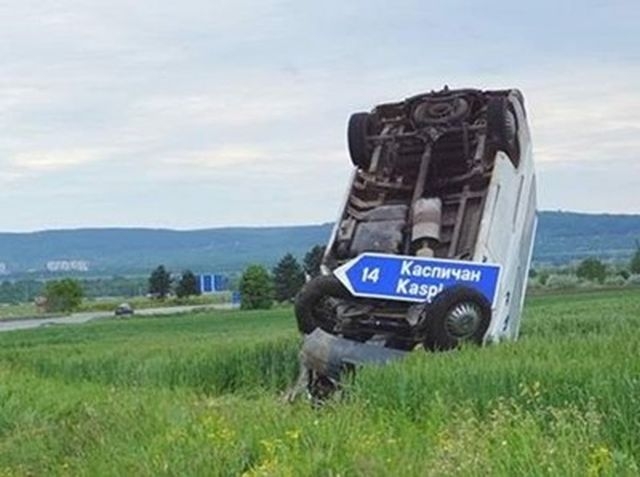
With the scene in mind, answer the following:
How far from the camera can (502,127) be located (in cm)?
1034

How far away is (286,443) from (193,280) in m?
85.6

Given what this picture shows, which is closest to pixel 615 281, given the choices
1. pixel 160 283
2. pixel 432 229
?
pixel 160 283

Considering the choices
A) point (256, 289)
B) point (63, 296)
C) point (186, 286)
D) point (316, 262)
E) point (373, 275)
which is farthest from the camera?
point (186, 286)

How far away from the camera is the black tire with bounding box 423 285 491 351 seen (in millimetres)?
9148

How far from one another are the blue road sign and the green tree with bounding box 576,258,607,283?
53544 mm

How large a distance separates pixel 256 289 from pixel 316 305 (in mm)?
55146

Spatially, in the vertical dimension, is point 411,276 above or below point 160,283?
above

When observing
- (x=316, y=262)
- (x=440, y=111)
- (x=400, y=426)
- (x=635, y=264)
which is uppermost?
(x=440, y=111)

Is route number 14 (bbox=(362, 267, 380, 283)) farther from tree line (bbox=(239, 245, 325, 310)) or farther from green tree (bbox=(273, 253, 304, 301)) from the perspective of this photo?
green tree (bbox=(273, 253, 304, 301))

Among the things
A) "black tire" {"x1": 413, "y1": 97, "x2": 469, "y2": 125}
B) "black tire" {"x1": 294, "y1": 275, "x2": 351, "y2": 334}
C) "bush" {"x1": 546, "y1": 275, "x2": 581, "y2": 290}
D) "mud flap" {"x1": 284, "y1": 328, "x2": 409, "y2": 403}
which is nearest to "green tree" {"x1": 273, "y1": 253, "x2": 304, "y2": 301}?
"bush" {"x1": 546, "y1": 275, "x2": 581, "y2": 290}

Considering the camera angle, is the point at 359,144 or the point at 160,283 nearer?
the point at 359,144

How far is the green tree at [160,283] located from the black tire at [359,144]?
3214 inches

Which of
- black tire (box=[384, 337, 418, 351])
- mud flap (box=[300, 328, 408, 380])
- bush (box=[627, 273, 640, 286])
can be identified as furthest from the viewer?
bush (box=[627, 273, 640, 286])

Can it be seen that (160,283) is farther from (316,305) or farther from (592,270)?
(316,305)
